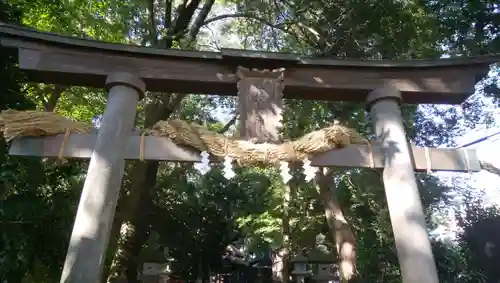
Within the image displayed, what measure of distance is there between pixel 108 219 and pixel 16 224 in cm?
212

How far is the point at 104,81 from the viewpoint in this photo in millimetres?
4020

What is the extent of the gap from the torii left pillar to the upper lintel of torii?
9.9 inches

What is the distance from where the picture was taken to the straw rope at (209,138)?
3572 millimetres

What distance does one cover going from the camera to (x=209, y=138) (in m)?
3.69

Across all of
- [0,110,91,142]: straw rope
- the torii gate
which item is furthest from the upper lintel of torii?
[0,110,91,142]: straw rope

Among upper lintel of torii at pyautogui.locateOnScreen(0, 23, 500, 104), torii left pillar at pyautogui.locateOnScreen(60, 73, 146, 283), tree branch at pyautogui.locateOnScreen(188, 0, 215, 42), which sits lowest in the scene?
torii left pillar at pyautogui.locateOnScreen(60, 73, 146, 283)

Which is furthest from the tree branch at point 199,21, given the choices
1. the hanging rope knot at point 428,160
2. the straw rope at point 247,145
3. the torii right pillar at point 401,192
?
the hanging rope knot at point 428,160

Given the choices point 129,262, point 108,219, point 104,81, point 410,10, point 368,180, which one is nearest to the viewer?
point 108,219

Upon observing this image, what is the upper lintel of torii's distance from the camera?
388 cm

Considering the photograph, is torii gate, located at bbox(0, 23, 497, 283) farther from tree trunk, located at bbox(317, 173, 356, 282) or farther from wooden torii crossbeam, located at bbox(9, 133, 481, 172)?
tree trunk, located at bbox(317, 173, 356, 282)

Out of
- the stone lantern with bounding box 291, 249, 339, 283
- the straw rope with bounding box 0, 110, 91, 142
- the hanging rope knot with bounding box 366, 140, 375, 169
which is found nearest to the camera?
the straw rope with bounding box 0, 110, 91, 142

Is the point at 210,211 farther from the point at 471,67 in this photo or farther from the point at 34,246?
the point at 471,67

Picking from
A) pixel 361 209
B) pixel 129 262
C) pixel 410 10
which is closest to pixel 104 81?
pixel 129 262

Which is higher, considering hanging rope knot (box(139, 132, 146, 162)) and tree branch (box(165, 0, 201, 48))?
tree branch (box(165, 0, 201, 48))
